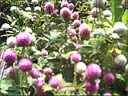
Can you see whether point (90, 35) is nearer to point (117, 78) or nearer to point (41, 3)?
point (117, 78)

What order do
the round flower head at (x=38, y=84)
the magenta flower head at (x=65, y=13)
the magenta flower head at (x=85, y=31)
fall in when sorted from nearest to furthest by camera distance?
1. the round flower head at (x=38, y=84)
2. the magenta flower head at (x=85, y=31)
3. the magenta flower head at (x=65, y=13)

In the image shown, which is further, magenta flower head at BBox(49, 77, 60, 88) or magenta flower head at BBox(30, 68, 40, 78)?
magenta flower head at BBox(30, 68, 40, 78)

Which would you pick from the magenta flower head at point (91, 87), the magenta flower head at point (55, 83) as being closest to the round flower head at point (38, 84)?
the magenta flower head at point (55, 83)

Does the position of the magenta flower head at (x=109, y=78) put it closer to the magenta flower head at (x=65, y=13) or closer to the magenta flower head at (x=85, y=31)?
the magenta flower head at (x=85, y=31)

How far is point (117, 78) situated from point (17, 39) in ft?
1.67

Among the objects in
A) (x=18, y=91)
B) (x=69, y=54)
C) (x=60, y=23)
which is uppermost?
(x=60, y=23)

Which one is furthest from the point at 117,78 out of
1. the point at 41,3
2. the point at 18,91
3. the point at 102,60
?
the point at 41,3

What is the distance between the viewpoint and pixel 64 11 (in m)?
2.65

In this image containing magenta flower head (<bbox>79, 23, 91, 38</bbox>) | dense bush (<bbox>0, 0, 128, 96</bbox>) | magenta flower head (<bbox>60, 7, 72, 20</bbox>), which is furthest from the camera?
magenta flower head (<bbox>60, 7, 72, 20</bbox>)

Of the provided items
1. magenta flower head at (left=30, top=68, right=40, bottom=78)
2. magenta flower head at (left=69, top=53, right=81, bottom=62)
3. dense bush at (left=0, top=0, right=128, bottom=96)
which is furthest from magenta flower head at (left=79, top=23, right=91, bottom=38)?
magenta flower head at (left=30, top=68, right=40, bottom=78)

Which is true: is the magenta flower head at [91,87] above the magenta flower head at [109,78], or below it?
below

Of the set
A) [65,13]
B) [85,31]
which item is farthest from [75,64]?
[65,13]

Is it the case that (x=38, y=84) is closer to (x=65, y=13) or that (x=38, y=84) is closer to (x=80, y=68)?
(x=80, y=68)

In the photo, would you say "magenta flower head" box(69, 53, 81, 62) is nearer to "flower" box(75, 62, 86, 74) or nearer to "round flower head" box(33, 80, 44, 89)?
"flower" box(75, 62, 86, 74)
